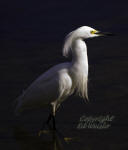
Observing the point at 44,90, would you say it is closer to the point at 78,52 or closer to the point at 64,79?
the point at 64,79

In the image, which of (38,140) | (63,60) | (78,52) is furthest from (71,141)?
(63,60)

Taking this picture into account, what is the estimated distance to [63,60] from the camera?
26.9 feet

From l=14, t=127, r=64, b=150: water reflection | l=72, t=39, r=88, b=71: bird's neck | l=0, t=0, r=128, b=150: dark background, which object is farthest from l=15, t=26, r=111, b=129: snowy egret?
l=0, t=0, r=128, b=150: dark background

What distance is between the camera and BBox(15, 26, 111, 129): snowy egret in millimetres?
5731

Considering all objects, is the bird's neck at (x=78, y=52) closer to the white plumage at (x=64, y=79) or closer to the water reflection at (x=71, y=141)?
the white plumage at (x=64, y=79)

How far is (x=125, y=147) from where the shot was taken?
17.5ft

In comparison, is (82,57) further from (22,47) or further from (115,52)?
(22,47)

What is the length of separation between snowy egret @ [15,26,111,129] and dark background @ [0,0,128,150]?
0.27 meters

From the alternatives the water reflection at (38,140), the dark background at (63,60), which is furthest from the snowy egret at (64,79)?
the dark background at (63,60)

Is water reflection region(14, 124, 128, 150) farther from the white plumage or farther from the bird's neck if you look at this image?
the bird's neck

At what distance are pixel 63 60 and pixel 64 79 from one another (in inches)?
96.0

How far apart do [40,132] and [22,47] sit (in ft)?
11.6

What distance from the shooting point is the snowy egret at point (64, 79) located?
5.73 metres

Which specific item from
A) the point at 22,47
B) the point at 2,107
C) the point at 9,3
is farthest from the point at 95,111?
the point at 9,3
